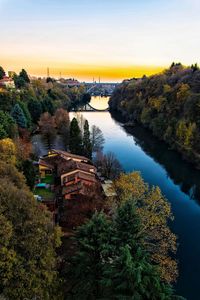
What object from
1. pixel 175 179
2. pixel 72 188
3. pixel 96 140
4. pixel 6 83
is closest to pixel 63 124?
pixel 96 140

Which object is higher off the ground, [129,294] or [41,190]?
[129,294]

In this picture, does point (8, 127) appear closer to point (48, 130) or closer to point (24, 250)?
point (48, 130)

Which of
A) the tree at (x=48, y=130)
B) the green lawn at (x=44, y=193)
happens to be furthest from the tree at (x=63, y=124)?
the green lawn at (x=44, y=193)

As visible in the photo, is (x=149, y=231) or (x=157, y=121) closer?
(x=149, y=231)

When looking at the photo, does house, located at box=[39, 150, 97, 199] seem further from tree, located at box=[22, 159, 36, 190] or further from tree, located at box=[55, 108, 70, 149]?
tree, located at box=[55, 108, 70, 149]

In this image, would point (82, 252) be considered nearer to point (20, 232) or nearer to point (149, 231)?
point (20, 232)

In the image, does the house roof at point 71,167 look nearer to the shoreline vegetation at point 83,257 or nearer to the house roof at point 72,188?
the house roof at point 72,188

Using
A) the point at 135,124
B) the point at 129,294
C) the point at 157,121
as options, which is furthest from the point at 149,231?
the point at 135,124
